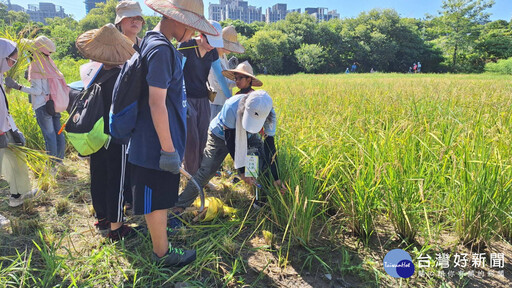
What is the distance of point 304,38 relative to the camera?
39750 millimetres

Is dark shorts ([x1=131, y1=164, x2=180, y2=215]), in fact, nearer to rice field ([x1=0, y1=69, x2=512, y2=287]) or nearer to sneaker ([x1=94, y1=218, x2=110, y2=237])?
rice field ([x1=0, y1=69, x2=512, y2=287])

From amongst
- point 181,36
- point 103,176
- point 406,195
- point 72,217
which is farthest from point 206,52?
point 406,195

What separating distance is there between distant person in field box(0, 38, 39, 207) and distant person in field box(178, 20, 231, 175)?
1208mm

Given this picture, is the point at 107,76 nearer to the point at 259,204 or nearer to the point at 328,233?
the point at 259,204

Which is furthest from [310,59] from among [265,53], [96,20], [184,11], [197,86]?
[184,11]

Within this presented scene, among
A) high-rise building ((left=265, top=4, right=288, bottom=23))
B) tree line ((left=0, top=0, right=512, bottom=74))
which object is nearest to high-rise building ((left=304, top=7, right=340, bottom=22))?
high-rise building ((left=265, top=4, right=288, bottom=23))

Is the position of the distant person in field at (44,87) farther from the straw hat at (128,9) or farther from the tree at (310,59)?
the tree at (310,59)

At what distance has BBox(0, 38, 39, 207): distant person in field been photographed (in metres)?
2.30

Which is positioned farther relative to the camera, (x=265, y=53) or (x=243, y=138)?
(x=265, y=53)

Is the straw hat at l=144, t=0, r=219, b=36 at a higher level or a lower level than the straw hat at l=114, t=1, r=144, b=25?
lower

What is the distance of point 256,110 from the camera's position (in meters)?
2.02

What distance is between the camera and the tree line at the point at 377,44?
3294cm

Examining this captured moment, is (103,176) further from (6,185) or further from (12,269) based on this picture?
(6,185)

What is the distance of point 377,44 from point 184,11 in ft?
131
